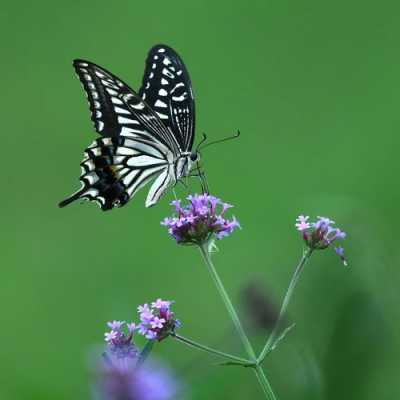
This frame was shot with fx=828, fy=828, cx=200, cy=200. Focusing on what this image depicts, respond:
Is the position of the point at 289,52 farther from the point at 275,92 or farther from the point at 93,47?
the point at 93,47

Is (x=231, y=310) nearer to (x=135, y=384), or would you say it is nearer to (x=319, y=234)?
(x=319, y=234)

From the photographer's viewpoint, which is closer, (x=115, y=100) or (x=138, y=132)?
(x=115, y=100)

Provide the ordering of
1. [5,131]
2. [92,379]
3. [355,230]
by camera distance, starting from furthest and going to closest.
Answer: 1. [5,131]
2. [355,230]
3. [92,379]

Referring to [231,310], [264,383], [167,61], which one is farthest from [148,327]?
[167,61]

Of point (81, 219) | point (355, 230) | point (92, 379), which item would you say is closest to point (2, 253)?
point (81, 219)

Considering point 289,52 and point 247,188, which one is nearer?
point 247,188

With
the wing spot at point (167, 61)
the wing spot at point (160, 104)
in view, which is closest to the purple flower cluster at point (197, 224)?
the wing spot at point (160, 104)
